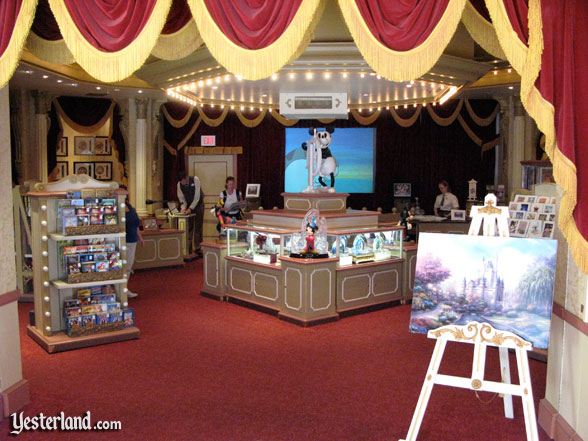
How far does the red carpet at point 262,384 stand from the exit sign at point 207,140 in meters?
7.37

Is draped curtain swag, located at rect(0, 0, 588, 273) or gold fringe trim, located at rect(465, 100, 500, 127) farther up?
gold fringe trim, located at rect(465, 100, 500, 127)

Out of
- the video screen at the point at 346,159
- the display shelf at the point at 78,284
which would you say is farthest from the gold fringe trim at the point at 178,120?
the display shelf at the point at 78,284

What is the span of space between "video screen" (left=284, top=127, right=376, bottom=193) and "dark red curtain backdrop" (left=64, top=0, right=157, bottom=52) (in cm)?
1005

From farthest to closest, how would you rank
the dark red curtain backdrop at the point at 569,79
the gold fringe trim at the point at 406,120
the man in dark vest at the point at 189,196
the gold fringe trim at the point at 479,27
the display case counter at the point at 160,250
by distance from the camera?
the gold fringe trim at the point at 406,120 → the man in dark vest at the point at 189,196 → the display case counter at the point at 160,250 → the gold fringe trim at the point at 479,27 → the dark red curtain backdrop at the point at 569,79

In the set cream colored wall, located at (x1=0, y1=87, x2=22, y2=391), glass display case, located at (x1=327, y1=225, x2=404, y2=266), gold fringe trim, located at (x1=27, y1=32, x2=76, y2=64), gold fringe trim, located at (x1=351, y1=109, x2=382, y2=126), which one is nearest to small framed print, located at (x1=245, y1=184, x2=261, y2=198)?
gold fringe trim, located at (x1=351, y1=109, x2=382, y2=126)

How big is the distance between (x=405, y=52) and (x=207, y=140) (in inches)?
427

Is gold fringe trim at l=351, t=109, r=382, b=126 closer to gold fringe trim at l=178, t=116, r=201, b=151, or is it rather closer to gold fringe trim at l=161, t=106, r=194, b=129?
gold fringe trim at l=178, t=116, r=201, b=151

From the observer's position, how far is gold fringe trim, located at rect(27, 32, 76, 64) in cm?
420

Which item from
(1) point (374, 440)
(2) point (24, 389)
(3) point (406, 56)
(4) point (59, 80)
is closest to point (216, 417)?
(1) point (374, 440)

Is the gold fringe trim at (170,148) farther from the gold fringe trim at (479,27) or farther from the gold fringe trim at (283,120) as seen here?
the gold fringe trim at (479,27)

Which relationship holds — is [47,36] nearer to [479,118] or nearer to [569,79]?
[569,79]

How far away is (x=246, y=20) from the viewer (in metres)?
3.58

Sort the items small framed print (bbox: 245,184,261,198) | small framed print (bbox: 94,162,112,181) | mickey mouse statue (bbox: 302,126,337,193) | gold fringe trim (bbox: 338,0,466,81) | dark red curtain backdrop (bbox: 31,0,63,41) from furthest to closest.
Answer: small framed print (bbox: 94,162,112,181)
small framed print (bbox: 245,184,261,198)
mickey mouse statue (bbox: 302,126,337,193)
dark red curtain backdrop (bbox: 31,0,63,41)
gold fringe trim (bbox: 338,0,466,81)

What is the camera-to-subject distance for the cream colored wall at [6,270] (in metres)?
4.34
